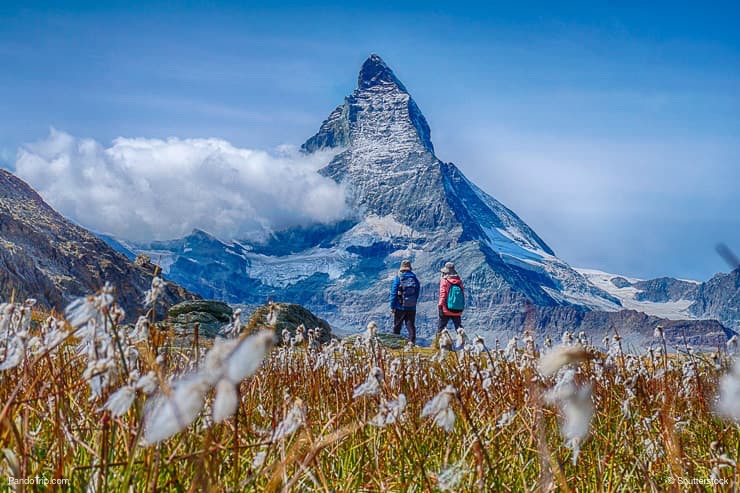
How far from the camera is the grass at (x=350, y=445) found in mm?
2395

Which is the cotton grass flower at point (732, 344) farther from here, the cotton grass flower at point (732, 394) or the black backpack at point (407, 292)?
the black backpack at point (407, 292)

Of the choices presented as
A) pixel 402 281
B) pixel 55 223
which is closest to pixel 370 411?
pixel 402 281

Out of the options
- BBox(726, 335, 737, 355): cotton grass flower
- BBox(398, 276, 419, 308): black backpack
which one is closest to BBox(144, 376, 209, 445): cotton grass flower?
BBox(726, 335, 737, 355): cotton grass flower

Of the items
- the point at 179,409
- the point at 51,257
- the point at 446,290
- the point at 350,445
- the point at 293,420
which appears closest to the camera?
the point at 179,409

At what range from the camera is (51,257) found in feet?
183

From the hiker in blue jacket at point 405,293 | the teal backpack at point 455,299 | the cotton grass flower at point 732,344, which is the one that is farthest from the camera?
the hiker in blue jacket at point 405,293

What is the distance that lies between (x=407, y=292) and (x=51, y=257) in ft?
147

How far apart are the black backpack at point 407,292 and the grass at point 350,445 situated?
525 inches

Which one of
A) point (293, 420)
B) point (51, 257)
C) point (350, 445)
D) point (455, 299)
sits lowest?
point (51, 257)

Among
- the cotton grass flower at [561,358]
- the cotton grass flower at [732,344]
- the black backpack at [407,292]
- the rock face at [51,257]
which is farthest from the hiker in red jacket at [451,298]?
the rock face at [51,257]

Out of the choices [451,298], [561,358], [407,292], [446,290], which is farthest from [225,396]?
[407,292]

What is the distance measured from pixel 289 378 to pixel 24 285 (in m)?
35.4

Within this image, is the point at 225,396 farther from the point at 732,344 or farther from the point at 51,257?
the point at 51,257

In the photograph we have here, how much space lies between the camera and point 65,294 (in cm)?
4731
